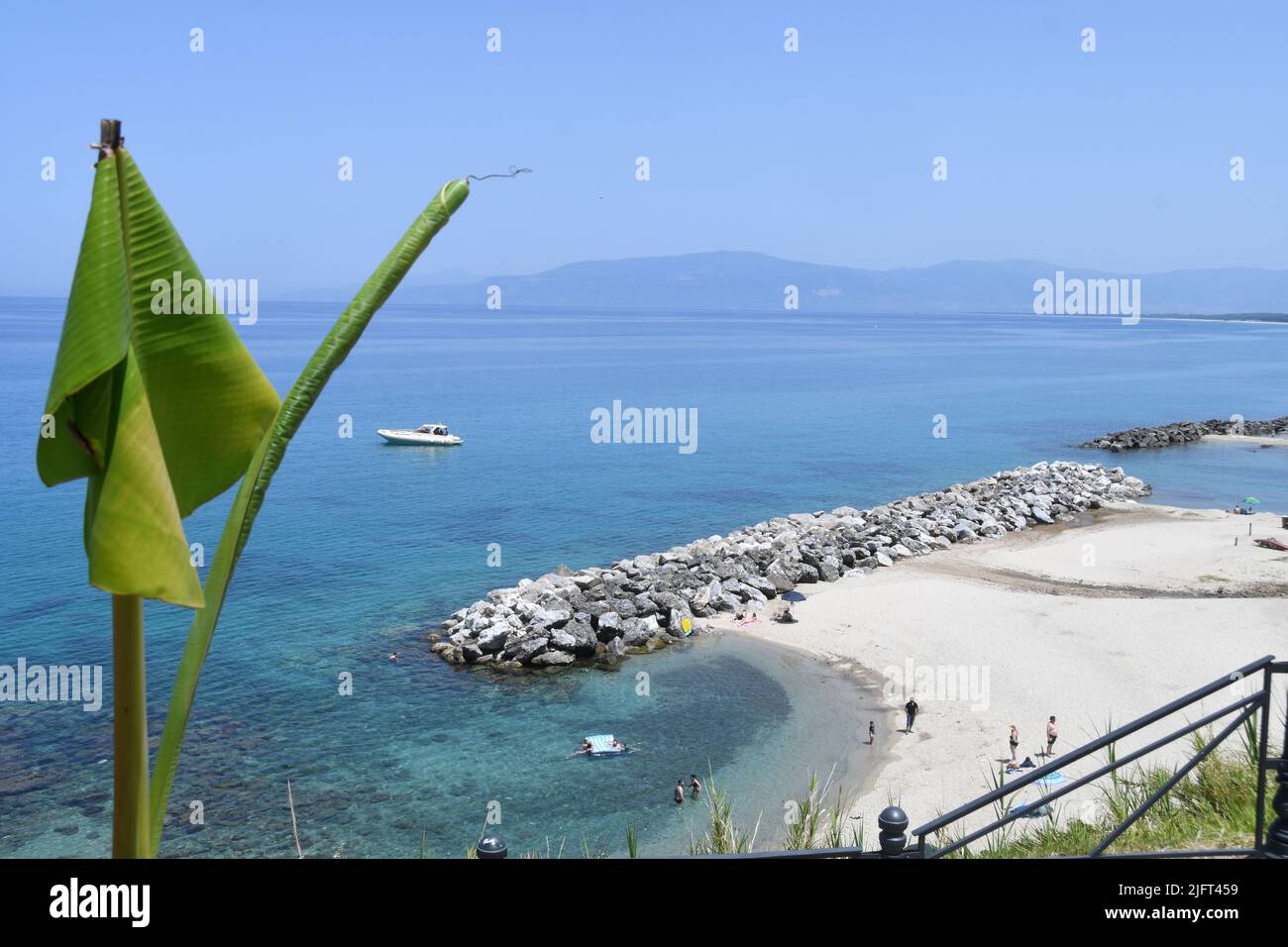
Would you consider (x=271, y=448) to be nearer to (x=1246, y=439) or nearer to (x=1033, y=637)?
(x=1033, y=637)

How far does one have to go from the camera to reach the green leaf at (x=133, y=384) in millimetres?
2205

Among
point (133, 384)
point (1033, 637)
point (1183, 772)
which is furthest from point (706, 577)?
point (133, 384)

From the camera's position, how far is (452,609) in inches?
1210

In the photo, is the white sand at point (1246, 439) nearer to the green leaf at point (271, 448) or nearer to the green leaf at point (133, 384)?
the green leaf at point (271, 448)

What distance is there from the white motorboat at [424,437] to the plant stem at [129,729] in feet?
213

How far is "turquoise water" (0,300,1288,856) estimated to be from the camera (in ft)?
61.0

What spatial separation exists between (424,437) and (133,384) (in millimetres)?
65419

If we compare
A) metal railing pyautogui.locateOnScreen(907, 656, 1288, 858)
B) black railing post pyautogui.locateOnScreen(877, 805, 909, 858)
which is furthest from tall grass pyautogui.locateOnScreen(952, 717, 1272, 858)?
black railing post pyautogui.locateOnScreen(877, 805, 909, 858)

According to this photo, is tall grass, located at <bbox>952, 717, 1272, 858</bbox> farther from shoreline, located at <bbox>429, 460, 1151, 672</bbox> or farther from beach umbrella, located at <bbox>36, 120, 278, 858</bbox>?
shoreline, located at <bbox>429, 460, 1151, 672</bbox>

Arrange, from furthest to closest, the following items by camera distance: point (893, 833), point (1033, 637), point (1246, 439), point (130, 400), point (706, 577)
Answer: point (1246, 439) < point (706, 577) < point (1033, 637) < point (893, 833) < point (130, 400)

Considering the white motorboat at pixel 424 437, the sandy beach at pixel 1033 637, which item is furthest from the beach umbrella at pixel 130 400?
the white motorboat at pixel 424 437

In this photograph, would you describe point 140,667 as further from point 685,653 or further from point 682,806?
point 685,653

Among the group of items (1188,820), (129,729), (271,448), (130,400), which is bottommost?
(1188,820)
